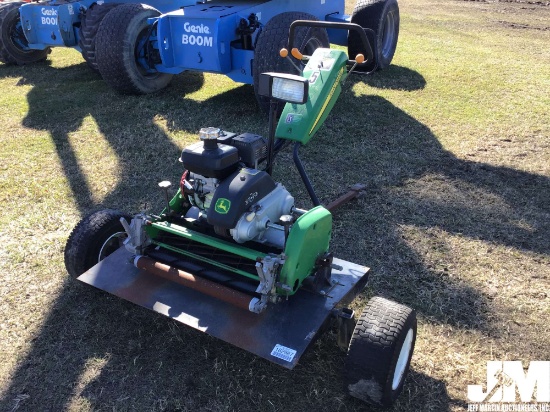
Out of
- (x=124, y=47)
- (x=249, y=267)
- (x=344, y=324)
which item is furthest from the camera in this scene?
(x=124, y=47)

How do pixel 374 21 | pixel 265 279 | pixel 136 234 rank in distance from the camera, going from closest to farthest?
pixel 265 279 → pixel 136 234 → pixel 374 21

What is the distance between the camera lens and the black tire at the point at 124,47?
6.49m

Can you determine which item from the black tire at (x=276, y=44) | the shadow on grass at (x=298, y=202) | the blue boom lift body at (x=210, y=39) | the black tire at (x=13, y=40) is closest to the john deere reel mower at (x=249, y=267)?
the shadow on grass at (x=298, y=202)

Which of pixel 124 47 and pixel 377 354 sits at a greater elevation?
pixel 377 354

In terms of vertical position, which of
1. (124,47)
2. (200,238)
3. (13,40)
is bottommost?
(13,40)

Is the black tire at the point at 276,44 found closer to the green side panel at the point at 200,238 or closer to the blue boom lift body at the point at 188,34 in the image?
the blue boom lift body at the point at 188,34

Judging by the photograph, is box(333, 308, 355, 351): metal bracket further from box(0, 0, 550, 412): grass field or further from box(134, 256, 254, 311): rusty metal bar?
box(134, 256, 254, 311): rusty metal bar

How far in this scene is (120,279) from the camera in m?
2.91

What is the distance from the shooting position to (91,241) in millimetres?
3096

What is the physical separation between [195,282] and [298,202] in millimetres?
1755

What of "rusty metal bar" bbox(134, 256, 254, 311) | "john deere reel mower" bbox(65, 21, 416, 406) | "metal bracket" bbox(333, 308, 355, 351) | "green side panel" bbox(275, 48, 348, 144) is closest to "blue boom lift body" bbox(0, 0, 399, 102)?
"green side panel" bbox(275, 48, 348, 144)

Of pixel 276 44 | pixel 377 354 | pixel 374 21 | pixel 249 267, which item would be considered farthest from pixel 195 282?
pixel 374 21

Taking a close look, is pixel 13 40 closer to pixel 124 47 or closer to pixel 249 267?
pixel 124 47

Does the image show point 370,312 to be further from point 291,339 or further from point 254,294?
point 254,294
